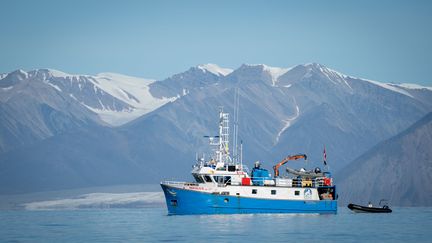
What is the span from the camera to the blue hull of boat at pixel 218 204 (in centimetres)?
11338

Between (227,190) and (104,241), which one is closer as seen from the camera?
(104,241)

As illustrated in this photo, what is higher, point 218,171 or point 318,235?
point 218,171

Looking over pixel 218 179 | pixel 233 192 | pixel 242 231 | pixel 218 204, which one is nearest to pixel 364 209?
pixel 233 192

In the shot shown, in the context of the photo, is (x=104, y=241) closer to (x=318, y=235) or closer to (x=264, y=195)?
(x=318, y=235)

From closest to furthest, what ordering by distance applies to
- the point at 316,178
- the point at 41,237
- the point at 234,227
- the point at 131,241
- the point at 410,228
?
the point at 131,241
the point at 41,237
the point at 234,227
the point at 410,228
the point at 316,178

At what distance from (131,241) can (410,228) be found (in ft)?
117

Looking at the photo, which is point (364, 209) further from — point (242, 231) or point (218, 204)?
point (242, 231)

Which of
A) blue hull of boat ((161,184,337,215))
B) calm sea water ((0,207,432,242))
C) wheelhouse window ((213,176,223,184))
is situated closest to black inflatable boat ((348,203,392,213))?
Answer: calm sea water ((0,207,432,242))

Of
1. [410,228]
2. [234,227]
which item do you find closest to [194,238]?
[234,227]

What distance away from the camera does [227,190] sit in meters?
114

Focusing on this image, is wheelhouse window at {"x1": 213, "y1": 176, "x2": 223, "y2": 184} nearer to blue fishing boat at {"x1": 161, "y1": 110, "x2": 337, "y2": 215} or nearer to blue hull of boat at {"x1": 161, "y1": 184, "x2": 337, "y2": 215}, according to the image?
blue fishing boat at {"x1": 161, "y1": 110, "x2": 337, "y2": 215}

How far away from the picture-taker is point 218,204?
372 feet

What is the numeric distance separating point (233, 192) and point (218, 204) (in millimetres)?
2497

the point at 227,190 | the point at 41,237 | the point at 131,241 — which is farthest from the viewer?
the point at 227,190
